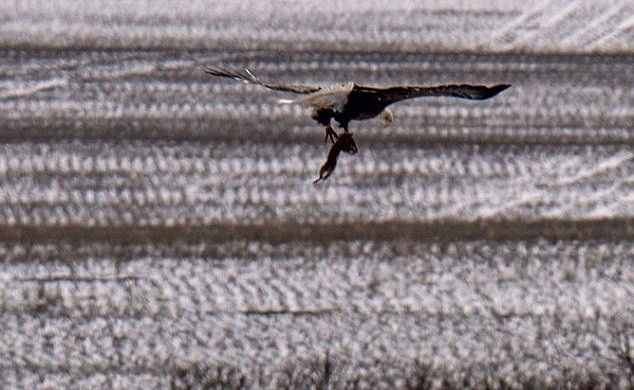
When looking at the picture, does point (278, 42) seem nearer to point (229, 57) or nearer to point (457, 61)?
point (229, 57)

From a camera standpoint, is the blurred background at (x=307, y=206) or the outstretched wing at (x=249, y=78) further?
the outstretched wing at (x=249, y=78)

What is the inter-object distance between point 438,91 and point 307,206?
145mm

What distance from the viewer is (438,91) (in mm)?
658

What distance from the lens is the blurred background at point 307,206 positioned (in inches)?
22.0

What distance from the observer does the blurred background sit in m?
0.56

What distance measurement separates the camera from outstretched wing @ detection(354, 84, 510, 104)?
2.11ft

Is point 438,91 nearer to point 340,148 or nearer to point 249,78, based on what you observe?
point 340,148

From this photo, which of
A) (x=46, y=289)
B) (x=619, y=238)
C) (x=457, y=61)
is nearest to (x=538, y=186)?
(x=619, y=238)

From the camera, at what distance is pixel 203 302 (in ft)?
1.91

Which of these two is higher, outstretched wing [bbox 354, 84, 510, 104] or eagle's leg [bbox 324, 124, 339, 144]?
outstretched wing [bbox 354, 84, 510, 104]

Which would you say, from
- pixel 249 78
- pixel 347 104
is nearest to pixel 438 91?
pixel 347 104

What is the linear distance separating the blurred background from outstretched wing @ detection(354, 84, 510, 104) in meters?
0.03

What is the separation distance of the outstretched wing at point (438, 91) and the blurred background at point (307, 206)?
1.3 inches

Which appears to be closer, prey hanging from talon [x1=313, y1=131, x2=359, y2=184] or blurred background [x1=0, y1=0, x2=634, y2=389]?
blurred background [x1=0, y1=0, x2=634, y2=389]
